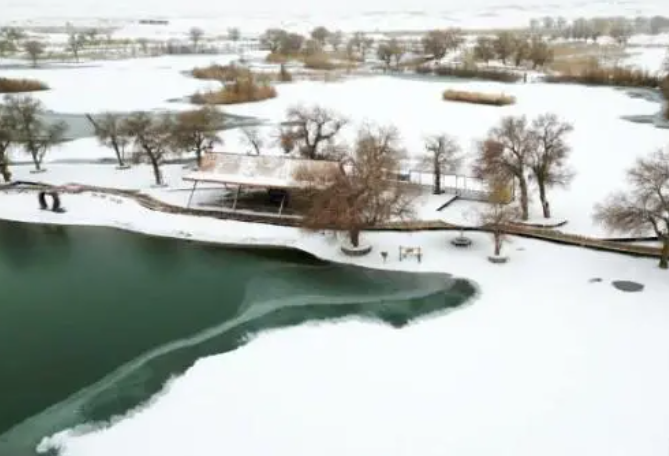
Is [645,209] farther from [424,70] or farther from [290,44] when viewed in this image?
[290,44]

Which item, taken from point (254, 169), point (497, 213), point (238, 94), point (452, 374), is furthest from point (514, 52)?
point (452, 374)

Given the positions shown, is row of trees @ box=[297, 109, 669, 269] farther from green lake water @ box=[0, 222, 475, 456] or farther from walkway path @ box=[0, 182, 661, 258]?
green lake water @ box=[0, 222, 475, 456]

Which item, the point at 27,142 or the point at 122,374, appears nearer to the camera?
the point at 122,374

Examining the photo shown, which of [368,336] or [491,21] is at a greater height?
[491,21]

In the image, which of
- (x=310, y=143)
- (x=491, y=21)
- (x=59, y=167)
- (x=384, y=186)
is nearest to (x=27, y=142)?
(x=59, y=167)

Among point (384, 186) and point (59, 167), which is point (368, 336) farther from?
point (59, 167)

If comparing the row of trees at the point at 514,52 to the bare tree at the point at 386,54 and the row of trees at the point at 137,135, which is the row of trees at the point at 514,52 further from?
the row of trees at the point at 137,135

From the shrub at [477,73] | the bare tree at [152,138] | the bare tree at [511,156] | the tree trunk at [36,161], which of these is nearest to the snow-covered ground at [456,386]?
the bare tree at [511,156]
